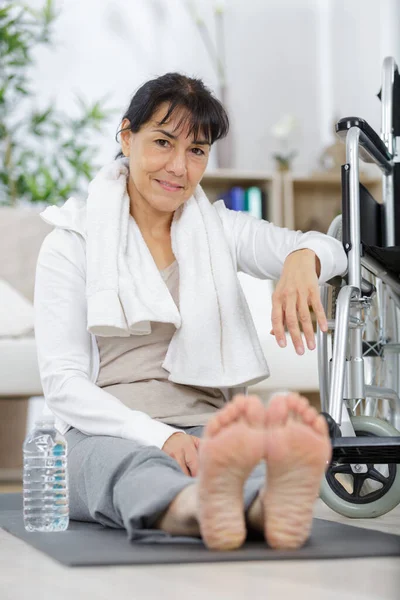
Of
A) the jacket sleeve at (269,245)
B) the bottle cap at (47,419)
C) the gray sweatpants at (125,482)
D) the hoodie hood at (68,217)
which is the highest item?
the hoodie hood at (68,217)

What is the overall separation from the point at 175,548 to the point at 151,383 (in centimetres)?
49

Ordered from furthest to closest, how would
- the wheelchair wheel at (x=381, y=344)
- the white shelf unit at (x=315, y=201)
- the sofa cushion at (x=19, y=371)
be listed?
the white shelf unit at (x=315, y=201) < the sofa cushion at (x=19, y=371) < the wheelchair wheel at (x=381, y=344)

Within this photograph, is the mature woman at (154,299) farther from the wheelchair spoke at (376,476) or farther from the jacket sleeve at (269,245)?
the wheelchair spoke at (376,476)

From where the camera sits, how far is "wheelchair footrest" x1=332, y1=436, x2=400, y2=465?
1.48 metres

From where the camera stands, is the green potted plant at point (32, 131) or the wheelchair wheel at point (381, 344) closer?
the wheelchair wheel at point (381, 344)

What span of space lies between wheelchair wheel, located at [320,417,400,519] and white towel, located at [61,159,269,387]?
0.23m

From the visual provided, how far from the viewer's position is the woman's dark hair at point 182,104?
173 centimetres

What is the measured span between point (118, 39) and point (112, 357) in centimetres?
322

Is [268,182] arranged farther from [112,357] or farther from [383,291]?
[112,357]

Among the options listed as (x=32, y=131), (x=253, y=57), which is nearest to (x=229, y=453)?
(x=32, y=131)

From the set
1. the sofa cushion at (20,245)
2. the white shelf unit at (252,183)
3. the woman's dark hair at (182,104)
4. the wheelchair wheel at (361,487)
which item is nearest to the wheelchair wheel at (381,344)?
the wheelchair wheel at (361,487)

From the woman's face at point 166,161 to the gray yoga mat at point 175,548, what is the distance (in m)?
0.62

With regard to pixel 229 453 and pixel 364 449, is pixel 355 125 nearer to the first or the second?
pixel 364 449

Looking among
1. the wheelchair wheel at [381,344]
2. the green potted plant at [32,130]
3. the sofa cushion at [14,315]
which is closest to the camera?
the wheelchair wheel at [381,344]
